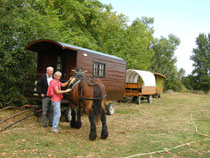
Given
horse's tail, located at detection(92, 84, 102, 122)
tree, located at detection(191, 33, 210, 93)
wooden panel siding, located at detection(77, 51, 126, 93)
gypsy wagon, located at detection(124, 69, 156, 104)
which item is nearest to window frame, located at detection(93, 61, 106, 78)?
wooden panel siding, located at detection(77, 51, 126, 93)

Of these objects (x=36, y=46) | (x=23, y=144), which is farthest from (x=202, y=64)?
(x=23, y=144)

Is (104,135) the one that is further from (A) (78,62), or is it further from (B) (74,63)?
(B) (74,63)

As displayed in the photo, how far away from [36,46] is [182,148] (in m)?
6.94

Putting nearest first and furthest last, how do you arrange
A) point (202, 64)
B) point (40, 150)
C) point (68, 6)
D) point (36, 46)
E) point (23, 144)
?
point (40, 150) < point (23, 144) < point (36, 46) < point (68, 6) < point (202, 64)

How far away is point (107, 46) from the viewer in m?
19.6

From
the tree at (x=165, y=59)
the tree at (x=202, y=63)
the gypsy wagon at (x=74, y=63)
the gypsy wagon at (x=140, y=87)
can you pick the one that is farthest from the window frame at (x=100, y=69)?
the tree at (x=202, y=63)

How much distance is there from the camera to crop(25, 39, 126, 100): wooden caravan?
26.6ft

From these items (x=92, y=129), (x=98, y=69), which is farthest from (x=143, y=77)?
(x=92, y=129)

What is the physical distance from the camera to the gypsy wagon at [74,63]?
8055 millimetres

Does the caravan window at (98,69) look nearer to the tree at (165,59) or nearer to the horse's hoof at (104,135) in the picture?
the horse's hoof at (104,135)

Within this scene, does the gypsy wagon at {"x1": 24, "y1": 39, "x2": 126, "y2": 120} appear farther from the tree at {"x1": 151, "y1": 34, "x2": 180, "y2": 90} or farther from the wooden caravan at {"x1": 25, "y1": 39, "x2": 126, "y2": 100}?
the tree at {"x1": 151, "y1": 34, "x2": 180, "y2": 90}

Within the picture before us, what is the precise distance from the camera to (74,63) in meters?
8.14

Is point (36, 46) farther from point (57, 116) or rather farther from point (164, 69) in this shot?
point (164, 69)

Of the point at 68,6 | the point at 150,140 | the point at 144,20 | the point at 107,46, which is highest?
the point at 144,20
